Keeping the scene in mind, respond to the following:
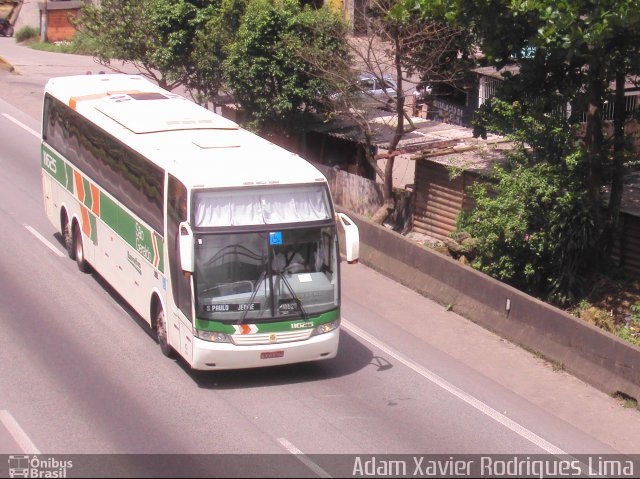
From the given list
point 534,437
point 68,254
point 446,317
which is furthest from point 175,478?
point 68,254

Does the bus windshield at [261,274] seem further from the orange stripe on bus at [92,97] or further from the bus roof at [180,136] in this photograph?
the orange stripe on bus at [92,97]

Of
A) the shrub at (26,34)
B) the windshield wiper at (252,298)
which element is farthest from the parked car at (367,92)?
the shrub at (26,34)

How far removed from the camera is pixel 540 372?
1480 centimetres

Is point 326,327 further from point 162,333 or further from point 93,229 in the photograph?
point 93,229

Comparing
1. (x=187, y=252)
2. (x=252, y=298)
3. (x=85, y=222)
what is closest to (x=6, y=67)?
(x=85, y=222)

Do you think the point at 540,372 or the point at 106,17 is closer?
the point at 540,372

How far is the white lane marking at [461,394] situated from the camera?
12.1 m

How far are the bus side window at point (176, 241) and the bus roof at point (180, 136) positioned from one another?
209mm

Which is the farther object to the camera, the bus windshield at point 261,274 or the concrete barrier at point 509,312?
the concrete barrier at point 509,312

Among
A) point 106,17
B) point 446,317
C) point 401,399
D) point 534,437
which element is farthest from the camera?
point 106,17

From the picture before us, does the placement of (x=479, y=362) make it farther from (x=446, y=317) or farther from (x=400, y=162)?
(x=400, y=162)

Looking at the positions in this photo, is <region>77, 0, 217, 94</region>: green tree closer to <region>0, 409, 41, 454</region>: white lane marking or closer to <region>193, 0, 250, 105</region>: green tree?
<region>193, 0, 250, 105</region>: green tree

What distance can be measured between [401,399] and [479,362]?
2.40m

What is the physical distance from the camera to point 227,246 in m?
12.5
